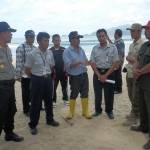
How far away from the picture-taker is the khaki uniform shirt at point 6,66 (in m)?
5.14

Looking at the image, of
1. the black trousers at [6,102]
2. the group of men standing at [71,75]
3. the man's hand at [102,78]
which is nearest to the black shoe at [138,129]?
the group of men standing at [71,75]

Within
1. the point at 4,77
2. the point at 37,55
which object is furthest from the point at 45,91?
the point at 4,77

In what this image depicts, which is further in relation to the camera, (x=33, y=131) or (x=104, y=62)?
(x=104, y=62)

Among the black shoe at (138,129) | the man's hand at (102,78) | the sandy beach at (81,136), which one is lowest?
the sandy beach at (81,136)

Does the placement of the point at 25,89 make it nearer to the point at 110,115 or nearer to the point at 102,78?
the point at 102,78

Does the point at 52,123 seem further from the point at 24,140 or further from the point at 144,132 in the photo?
the point at 144,132

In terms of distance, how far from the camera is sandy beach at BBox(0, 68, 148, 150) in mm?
5328

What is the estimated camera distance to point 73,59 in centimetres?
660

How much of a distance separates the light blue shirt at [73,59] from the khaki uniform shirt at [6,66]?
155 cm

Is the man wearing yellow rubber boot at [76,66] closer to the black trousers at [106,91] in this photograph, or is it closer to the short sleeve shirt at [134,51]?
the black trousers at [106,91]

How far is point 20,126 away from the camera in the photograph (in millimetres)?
6461

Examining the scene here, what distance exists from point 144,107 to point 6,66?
Result: 2.30 meters

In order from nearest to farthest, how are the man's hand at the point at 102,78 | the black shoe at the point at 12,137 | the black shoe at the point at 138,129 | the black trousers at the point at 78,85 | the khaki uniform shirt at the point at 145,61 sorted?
1. the khaki uniform shirt at the point at 145,61
2. the black shoe at the point at 12,137
3. the black shoe at the point at 138,129
4. the man's hand at the point at 102,78
5. the black trousers at the point at 78,85

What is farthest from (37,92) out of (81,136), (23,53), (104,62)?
(104,62)
